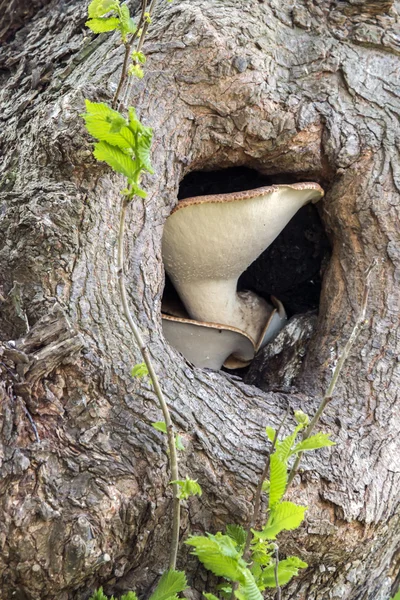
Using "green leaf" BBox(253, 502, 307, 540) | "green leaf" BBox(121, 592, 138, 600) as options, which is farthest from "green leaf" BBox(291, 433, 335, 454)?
"green leaf" BBox(121, 592, 138, 600)

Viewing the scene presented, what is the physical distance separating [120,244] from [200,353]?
0.95 m

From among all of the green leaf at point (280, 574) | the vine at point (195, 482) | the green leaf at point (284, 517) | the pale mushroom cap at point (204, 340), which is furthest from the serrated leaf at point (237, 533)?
the pale mushroom cap at point (204, 340)

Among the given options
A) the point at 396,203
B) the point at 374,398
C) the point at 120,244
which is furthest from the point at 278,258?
the point at 120,244

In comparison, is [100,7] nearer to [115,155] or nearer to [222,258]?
[115,155]

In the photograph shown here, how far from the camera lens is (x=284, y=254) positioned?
270 cm

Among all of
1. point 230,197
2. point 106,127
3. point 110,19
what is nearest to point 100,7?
point 110,19

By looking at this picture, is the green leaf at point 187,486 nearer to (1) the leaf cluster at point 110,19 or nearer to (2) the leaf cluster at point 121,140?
(2) the leaf cluster at point 121,140

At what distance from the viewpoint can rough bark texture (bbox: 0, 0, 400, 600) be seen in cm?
156

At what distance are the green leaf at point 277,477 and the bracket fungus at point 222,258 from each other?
2.62 feet

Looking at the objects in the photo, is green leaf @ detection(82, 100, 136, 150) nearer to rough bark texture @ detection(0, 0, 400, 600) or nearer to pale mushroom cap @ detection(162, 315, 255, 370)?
rough bark texture @ detection(0, 0, 400, 600)

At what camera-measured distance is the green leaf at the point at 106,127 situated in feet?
4.22

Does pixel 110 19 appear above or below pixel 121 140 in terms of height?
above

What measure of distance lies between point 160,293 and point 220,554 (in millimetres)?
800

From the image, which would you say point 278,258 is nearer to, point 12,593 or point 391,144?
point 391,144
